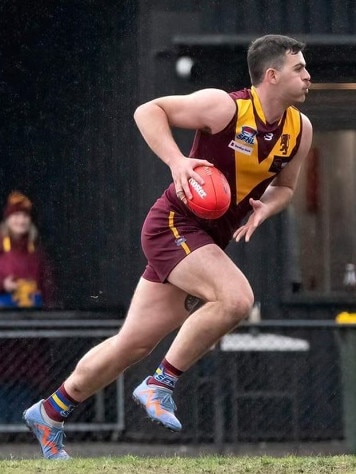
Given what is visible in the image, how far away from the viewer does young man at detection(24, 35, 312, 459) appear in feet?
21.1

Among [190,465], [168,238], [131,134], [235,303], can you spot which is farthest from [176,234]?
[131,134]

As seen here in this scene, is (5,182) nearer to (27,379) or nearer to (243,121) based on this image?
(27,379)

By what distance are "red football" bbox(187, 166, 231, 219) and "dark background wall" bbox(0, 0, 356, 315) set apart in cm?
475

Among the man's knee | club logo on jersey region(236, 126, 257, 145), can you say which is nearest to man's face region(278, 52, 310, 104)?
club logo on jersey region(236, 126, 257, 145)

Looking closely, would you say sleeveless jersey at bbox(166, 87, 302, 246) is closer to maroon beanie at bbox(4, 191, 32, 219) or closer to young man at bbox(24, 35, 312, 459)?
young man at bbox(24, 35, 312, 459)

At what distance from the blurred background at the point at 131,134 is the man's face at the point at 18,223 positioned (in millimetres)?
594

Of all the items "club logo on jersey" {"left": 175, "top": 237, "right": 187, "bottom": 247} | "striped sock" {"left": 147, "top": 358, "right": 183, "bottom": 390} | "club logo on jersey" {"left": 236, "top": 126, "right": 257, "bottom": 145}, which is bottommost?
"striped sock" {"left": 147, "top": 358, "right": 183, "bottom": 390}

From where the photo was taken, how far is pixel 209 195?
6.32 meters

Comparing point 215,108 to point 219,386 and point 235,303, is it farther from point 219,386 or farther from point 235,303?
point 219,386

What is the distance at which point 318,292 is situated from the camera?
11.6m

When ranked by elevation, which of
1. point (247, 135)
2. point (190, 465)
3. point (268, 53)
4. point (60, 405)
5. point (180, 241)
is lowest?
point (190, 465)

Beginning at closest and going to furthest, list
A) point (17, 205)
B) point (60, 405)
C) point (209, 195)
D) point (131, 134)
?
point (209, 195), point (60, 405), point (17, 205), point (131, 134)

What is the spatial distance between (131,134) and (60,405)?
15.7 ft

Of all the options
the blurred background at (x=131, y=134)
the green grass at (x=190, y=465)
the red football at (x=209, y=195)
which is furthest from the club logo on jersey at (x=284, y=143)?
the blurred background at (x=131, y=134)
